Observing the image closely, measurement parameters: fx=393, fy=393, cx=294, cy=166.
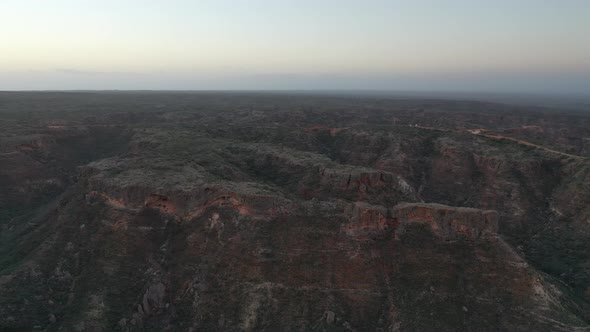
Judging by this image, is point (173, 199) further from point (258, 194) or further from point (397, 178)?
point (397, 178)

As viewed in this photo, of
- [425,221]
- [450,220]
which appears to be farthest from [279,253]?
[450,220]

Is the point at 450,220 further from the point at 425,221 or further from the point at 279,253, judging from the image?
the point at 279,253

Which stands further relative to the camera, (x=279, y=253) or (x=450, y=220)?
(x=450, y=220)

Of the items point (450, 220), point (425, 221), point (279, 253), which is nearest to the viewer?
point (279, 253)

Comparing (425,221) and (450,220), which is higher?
(450,220)

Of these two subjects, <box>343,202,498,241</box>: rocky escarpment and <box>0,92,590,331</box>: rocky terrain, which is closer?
<box>0,92,590,331</box>: rocky terrain

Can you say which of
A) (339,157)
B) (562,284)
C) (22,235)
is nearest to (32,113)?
(22,235)

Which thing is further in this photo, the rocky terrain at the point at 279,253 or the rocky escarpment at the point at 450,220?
the rocky escarpment at the point at 450,220

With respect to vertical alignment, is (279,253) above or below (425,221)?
below

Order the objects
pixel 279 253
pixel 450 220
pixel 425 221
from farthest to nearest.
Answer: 1. pixel 425 221
2. pixel 450 220
3. pixel 279 253

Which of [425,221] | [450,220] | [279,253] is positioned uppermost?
[450,220]

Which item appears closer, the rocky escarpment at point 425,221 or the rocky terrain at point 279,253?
the rocky terrain at point 279,253
